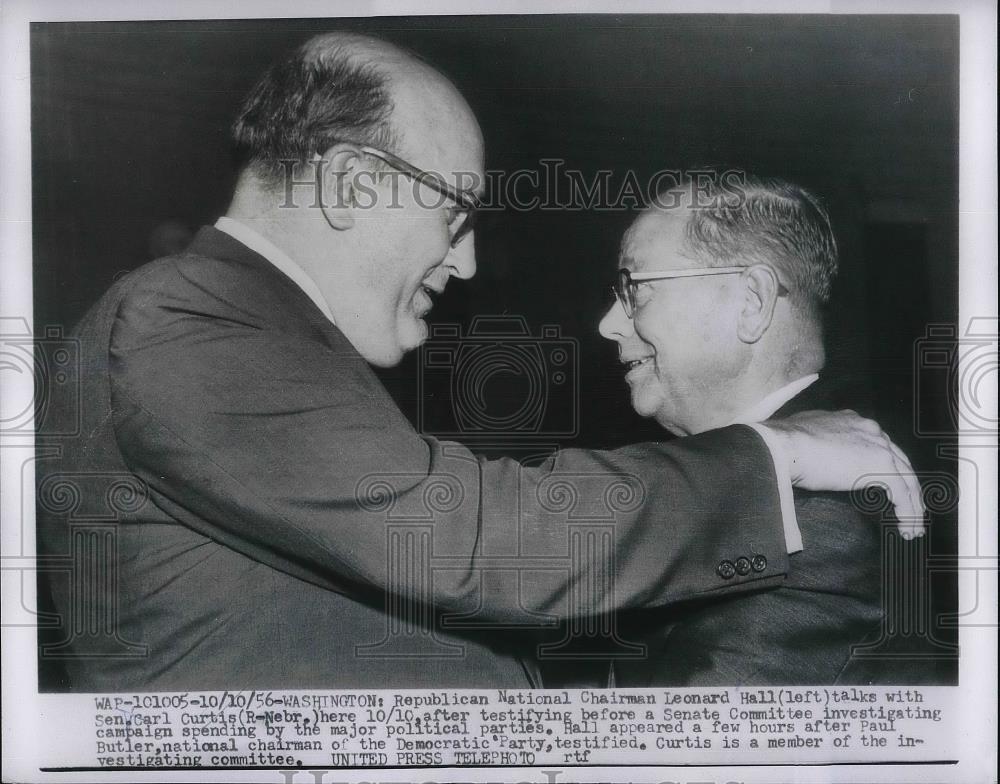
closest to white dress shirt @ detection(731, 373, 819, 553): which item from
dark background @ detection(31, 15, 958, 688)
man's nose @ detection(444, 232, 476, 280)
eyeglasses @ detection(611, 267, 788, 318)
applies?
dark background @ detection(31, 15, 958, 688)

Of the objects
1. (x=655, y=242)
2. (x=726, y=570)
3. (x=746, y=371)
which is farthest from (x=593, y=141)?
(x=726, y=570)

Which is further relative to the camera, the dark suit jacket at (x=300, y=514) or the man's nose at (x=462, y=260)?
the man's nose at (x=462, y=260)

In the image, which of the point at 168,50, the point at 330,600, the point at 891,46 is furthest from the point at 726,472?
the point at 168,50

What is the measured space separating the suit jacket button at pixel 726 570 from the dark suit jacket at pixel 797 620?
0.22 ft

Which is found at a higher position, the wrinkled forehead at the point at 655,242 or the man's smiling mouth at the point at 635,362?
the wrinkled forehead at the point at 655,242

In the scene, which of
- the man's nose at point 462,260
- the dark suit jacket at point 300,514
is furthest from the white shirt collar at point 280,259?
the man's nose at point 462,260

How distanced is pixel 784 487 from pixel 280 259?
1.45 m

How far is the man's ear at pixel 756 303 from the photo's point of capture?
7.27ft

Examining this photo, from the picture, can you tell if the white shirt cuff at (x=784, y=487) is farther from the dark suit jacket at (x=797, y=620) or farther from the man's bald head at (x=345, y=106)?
the man's bald head at (x=345, y=106)

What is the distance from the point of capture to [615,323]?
2252 millimetres

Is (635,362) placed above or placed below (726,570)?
above

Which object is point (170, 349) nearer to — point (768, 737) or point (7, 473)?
point (7, 473)

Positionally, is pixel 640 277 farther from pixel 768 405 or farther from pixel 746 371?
pixel 768 405

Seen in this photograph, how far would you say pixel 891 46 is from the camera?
2318mm
